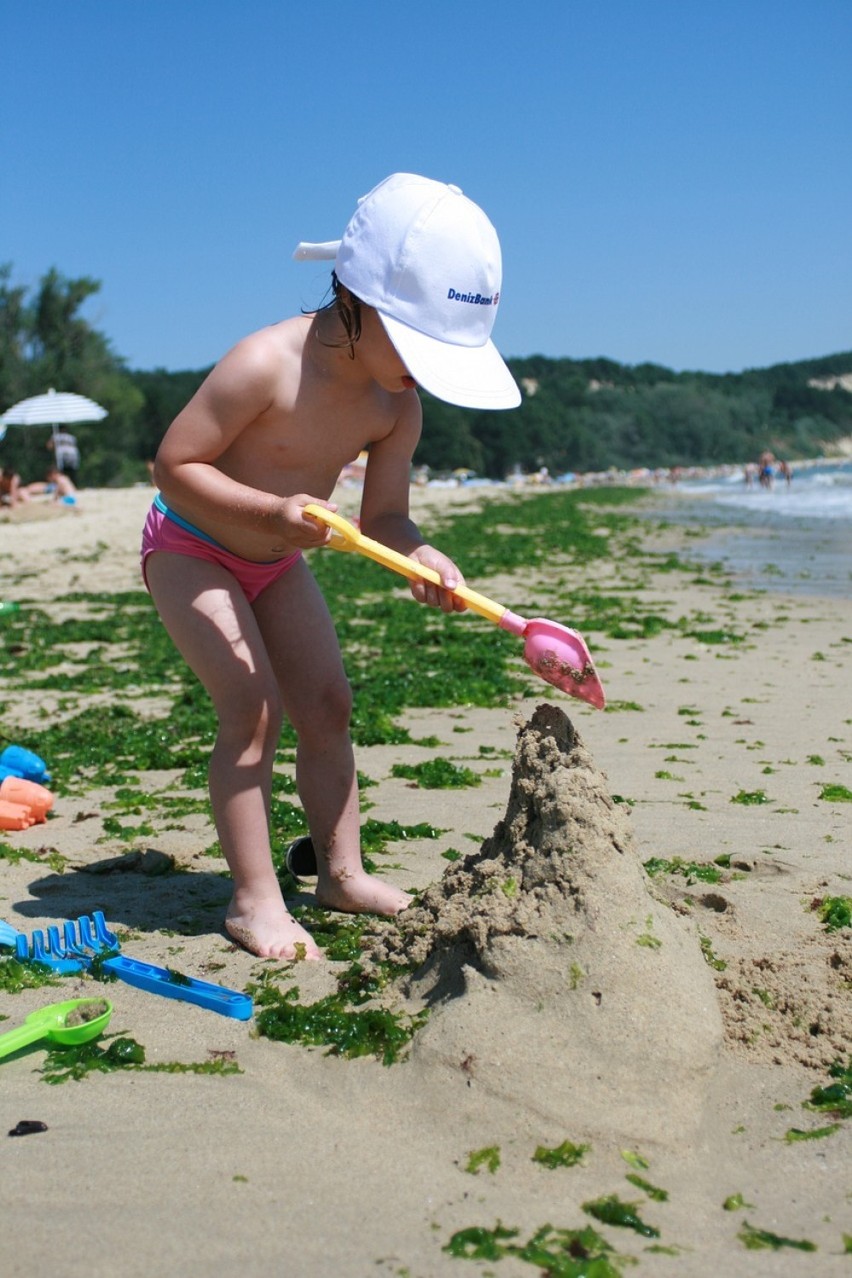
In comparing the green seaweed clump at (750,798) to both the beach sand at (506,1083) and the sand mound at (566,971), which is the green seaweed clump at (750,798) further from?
the sand mound at (566,971)

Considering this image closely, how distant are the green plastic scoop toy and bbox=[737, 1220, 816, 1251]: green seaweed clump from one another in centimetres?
140

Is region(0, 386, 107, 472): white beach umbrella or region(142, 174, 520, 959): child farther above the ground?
region(0, 386, 107, 472): white beach umbrella

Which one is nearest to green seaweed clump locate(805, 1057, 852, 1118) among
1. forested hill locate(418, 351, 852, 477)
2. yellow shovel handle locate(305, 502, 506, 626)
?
yellow shovel handle locate(305, 502, 506, 626)

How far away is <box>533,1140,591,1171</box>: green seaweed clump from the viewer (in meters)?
2.13

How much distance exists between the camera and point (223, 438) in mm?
3240

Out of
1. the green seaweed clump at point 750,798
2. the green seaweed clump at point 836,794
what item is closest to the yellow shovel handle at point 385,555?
the green seaweed clump at point 750,798

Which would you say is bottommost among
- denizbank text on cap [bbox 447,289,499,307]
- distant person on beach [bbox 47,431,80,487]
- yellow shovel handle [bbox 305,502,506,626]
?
yellow shovel handle [bbox 305,502,506,626]

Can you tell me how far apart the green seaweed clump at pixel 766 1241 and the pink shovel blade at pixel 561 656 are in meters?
1.42

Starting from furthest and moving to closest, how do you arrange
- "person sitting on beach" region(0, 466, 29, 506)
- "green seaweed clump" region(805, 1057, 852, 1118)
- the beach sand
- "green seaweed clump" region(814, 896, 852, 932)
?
"person sitting on beach" region(0, 466, 29, 506)
"green seaweed clump" region(814, 896, 852, 932)
"green seaweed clump" region(805, 1057, 852, 1118)
the beach sand

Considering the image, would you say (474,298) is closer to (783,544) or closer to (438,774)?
(438,774)

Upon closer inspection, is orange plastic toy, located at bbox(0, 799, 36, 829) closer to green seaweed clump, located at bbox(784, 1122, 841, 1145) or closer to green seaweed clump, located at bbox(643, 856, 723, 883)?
green seaweed clump, located at bbox(643, 856, 723, 883)

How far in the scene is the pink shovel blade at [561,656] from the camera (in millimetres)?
3104

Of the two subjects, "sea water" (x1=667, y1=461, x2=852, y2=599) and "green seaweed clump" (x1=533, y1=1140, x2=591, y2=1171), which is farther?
"sea water" (x1=667, y1=461, x2=852, y2=599)

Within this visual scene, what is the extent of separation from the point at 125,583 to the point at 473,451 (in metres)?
71.2
